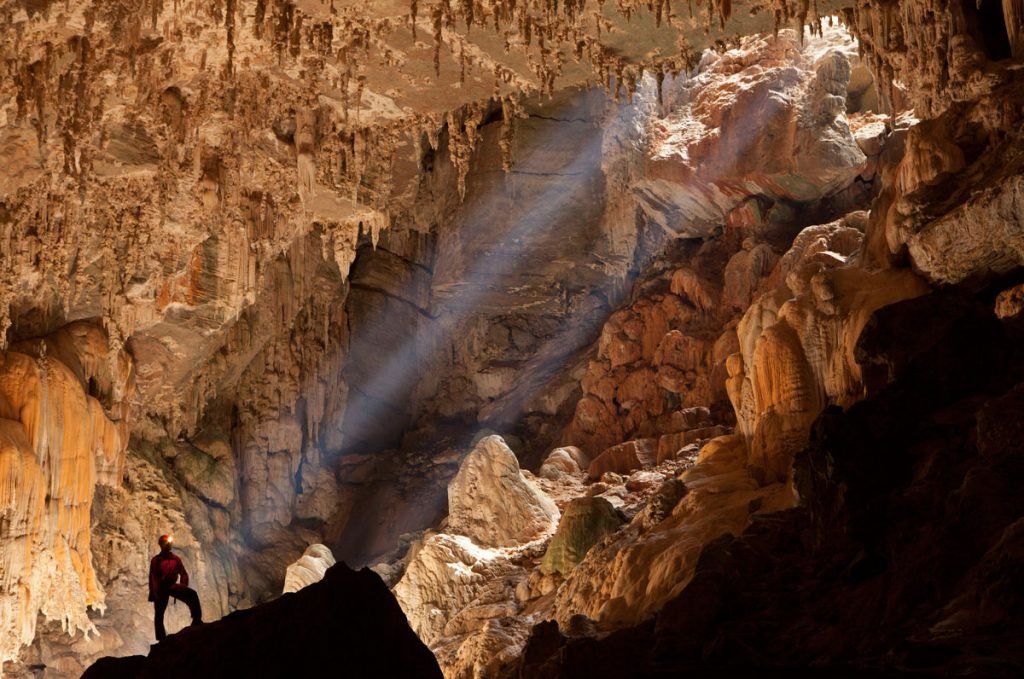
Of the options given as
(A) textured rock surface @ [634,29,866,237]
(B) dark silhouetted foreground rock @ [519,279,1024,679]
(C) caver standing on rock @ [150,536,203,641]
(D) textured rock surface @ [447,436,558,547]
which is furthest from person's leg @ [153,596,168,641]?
(A) textured rock surface @ [634,29,866,237]

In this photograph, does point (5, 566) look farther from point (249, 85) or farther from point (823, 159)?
point (823, 159)

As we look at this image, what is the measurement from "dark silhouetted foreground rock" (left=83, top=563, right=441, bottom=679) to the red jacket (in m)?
2.05

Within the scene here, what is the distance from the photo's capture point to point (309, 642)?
5.58 metres

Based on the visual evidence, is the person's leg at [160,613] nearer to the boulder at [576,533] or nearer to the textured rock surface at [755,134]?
the boulder at [576,533]

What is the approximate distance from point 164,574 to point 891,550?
16.8 feet

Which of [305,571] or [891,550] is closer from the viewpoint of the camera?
[891,550]

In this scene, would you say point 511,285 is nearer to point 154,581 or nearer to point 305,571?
point 305,571

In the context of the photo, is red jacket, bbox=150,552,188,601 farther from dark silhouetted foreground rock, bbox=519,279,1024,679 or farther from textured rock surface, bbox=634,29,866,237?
textured rock surface, bbox=634,29,866,237

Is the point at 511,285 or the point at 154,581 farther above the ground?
the point at 154,581

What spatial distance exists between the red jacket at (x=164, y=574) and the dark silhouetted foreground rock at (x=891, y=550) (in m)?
2.76

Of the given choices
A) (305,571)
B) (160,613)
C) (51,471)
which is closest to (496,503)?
(305,571)

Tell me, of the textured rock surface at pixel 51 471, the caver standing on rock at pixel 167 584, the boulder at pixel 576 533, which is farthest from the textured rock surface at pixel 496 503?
the caver standing on rock at pixel 167 584

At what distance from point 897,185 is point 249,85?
24.2 ft

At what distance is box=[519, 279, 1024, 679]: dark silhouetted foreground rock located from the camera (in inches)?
182
